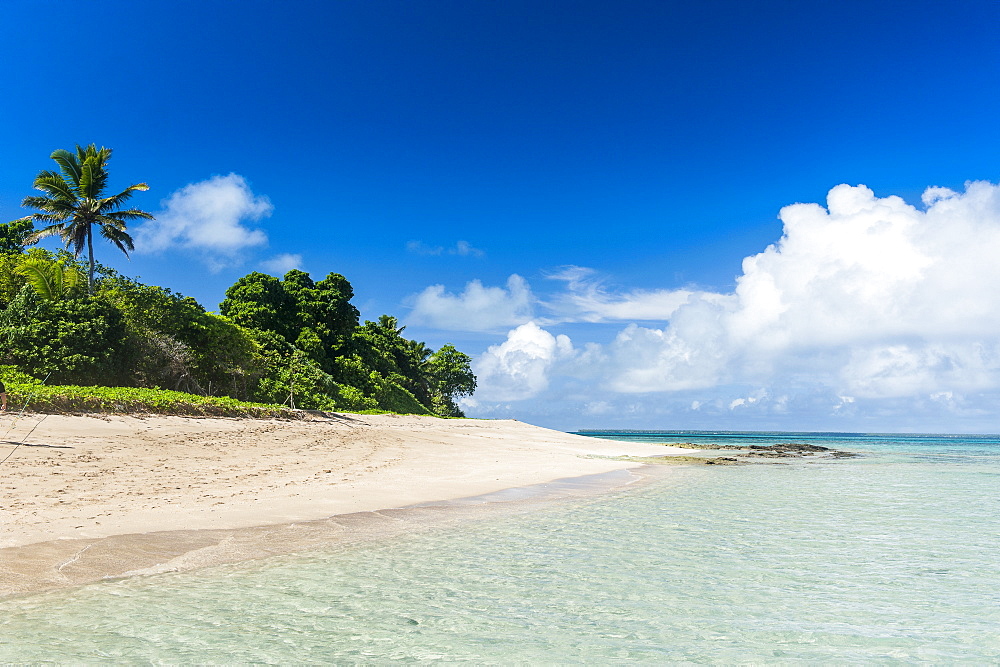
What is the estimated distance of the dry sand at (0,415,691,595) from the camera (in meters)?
7.81

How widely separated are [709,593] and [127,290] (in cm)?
3466

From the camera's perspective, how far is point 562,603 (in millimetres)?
6543

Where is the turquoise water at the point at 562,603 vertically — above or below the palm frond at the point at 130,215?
below

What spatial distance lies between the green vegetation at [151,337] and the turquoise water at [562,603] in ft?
52.0

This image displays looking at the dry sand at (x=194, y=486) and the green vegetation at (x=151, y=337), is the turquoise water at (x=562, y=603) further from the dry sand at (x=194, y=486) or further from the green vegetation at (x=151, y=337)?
the green vegetation at (x=151, y=337)

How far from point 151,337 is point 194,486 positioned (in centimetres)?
2222

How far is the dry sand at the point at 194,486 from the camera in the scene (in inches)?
307

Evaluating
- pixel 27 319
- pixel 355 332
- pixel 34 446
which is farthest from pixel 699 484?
pixel 355 332

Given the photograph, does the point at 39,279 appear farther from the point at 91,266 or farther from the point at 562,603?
the point at 562,603

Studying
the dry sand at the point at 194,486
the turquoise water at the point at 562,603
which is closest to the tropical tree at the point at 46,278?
the dry sand at the point at 194,486

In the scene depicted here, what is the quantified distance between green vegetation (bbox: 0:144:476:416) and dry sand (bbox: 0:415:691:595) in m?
3.81

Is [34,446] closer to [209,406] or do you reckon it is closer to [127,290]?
[209,406]

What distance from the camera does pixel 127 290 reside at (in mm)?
32344

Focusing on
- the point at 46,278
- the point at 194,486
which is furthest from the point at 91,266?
the point at 194,486
